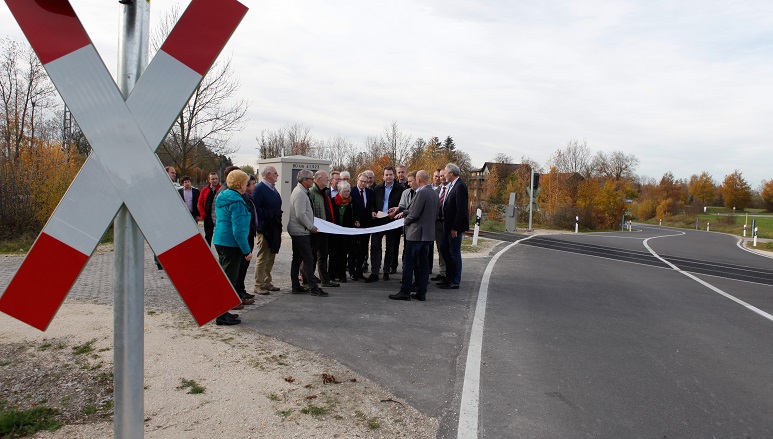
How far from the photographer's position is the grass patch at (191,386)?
417cm

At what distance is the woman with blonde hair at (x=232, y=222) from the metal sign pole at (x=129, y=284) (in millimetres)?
4608

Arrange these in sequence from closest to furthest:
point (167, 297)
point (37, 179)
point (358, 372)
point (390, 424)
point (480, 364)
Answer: point (390, 424)
point (358, 372)
point (480, 364)
point (167, 297)
point (37, 179)

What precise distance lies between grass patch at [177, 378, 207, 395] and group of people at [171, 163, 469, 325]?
1.86 meters

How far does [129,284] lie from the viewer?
1931mm

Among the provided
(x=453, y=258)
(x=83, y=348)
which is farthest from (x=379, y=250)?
(x=83, y=348)

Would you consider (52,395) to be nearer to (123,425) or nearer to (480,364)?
(123,425)

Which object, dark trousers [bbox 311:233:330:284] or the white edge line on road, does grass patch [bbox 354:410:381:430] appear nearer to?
the white edge line on road

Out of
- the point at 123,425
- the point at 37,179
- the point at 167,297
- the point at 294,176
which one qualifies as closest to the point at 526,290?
the point at 167,297

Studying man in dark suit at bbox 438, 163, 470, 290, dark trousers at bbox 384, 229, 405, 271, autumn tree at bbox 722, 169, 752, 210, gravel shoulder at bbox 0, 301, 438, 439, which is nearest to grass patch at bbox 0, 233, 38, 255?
gravel shoulder at bbox 0, 301, 438, 439

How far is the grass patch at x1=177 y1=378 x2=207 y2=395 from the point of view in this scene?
4.17 metres

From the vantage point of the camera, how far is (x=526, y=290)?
30.2ft

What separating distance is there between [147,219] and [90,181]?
0.23 metres

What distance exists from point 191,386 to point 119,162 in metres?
3.02

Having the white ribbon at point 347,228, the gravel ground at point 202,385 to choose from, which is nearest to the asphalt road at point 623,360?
the gravel ground at point 202,385
